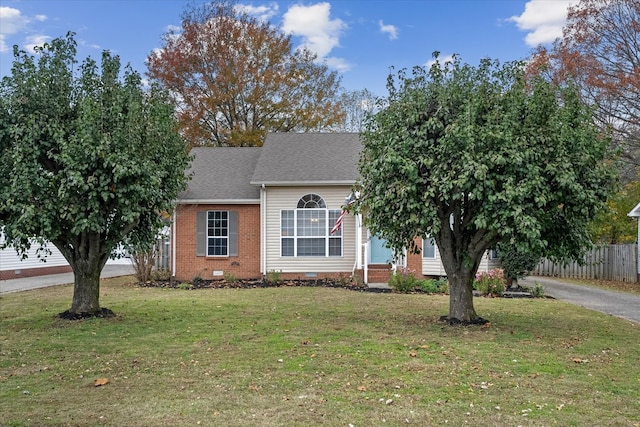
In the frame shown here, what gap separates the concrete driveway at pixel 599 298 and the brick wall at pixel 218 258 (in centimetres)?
927

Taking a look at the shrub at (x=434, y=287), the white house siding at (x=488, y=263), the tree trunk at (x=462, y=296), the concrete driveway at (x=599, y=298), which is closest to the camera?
the tree trunk at (x=462, y=296)

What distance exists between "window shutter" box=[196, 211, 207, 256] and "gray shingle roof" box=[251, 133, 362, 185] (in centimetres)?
214

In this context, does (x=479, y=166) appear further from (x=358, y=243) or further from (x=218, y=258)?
(x=218, y=258)

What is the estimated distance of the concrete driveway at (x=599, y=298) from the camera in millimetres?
12250

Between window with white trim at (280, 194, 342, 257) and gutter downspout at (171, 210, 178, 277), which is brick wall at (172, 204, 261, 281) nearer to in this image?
gutter downspout at (171, 210, 178, 277)

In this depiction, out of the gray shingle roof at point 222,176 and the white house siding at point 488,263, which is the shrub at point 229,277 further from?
the white house siding at point 488,263

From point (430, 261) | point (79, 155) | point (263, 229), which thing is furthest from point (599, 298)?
point (79, 155)

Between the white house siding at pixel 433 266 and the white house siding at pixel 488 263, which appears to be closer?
the white house siding at pixel 488 263

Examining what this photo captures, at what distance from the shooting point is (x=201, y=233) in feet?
60.4

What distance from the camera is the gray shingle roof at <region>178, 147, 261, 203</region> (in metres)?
18.4

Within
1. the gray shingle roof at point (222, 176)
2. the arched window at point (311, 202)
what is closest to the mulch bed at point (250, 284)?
the arched window at point (311, 202)

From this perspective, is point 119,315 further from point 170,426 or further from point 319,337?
point 170,426

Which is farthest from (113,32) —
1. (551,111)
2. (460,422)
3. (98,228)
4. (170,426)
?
(460,422)

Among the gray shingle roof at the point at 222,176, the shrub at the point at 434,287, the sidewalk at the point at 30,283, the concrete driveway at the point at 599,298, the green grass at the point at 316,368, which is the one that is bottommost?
the concrete driveway at the point at 599,298
